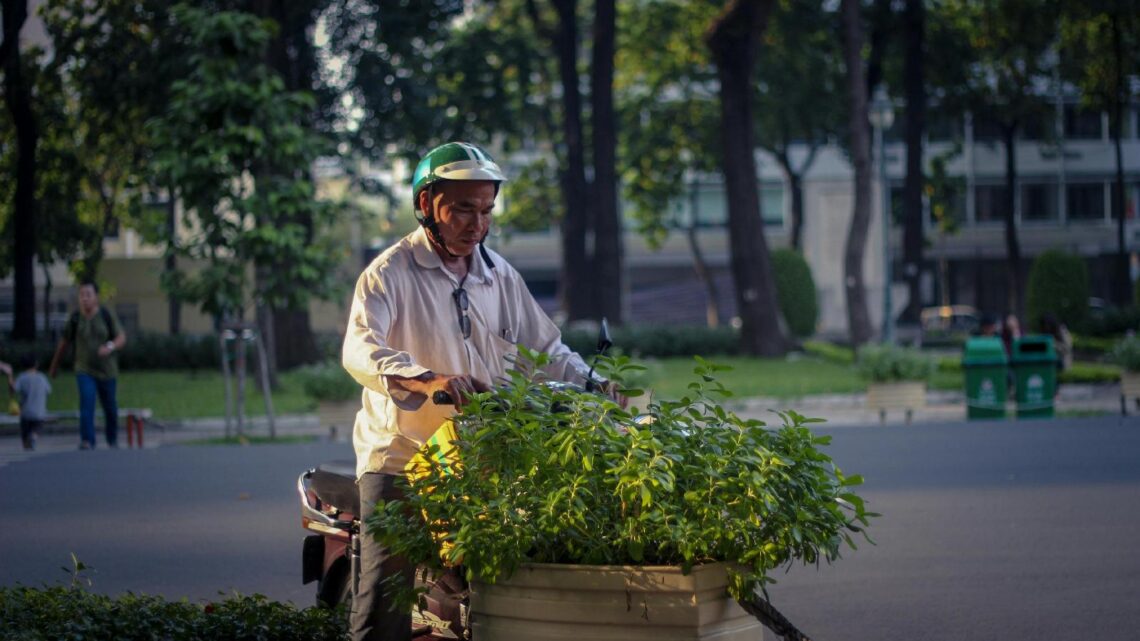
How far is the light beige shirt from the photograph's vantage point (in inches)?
178

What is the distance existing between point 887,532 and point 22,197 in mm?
24192

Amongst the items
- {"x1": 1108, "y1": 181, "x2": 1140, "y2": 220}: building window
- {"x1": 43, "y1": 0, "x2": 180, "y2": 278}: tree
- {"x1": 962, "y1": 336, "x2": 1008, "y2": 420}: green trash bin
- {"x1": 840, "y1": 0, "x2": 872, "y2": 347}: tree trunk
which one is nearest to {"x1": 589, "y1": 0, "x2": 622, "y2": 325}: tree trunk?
{"x1": 840, "y1": 0, "x2": 872, "y2": 347}: tree trunk

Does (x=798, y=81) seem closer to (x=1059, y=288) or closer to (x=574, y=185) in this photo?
(x=1059, y=288)

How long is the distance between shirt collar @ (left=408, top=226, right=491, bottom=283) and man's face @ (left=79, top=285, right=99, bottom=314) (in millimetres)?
14006

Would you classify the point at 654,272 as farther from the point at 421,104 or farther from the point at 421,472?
the point at 421,472

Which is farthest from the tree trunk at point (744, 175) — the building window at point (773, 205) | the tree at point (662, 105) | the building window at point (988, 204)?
the building window at point (988, 204)

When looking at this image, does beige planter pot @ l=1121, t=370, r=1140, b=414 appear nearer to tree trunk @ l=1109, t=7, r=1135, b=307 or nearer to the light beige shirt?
the light beige shirt

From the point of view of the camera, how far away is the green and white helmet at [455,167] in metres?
4.64

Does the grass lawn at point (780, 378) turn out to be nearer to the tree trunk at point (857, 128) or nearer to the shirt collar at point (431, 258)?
the tree trunk at point (857, 128)

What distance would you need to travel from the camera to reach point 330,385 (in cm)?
1947

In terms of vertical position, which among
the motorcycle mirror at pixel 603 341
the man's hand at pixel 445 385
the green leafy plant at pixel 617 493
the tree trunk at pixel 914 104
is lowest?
the green leafy plant at pixel 617 493

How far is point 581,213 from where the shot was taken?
38.1 meters

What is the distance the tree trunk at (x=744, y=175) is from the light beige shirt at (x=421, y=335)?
29.4 meters

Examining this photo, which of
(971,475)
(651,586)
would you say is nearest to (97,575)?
(651,586)
